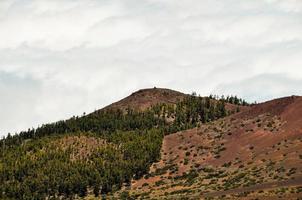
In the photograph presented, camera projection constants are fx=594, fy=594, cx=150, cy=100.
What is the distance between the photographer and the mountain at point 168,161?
106062 millimetres

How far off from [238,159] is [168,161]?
82.9ft

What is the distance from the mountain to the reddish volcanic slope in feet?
0.81

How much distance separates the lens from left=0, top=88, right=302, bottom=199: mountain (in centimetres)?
10606

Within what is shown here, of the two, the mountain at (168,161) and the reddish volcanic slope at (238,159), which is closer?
the reddish volcanic slope at (238,159)

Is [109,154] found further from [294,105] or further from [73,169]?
[294,105]

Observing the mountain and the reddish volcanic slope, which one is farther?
the mountain

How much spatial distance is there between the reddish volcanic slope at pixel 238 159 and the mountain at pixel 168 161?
0.25 m

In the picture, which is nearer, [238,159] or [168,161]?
[238,159]

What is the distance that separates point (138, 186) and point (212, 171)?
18.9 meters

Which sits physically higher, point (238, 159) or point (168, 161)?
point (168, 161)

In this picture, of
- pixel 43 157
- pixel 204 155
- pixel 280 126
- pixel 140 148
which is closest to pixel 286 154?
pixel 280 126

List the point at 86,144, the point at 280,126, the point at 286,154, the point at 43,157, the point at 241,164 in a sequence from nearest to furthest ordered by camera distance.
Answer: the point at 286,154 < the point at 241,164 < the point at 280,126 < the point at 43,157 < the point at 86,144

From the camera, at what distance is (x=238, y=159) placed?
124000 millimetres

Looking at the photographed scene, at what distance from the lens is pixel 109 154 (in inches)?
6220
